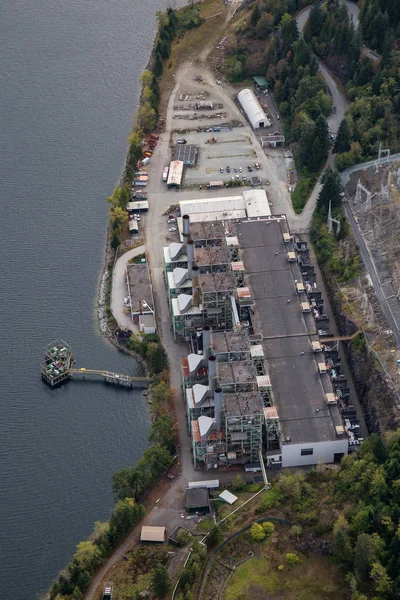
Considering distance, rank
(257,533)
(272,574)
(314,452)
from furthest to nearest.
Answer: (314,452)
(257,533)
(272,574)

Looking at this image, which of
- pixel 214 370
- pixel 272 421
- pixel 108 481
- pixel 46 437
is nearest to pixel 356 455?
pixel 272 421

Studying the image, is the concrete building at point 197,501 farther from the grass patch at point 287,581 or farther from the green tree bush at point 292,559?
the green tree bush at point 292,559

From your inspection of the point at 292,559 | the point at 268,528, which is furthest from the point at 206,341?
the point at 292,559

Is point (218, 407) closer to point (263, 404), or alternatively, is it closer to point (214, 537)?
point (263, 404)

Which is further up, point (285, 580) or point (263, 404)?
point (263, 404)

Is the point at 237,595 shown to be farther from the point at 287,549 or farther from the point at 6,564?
the point at 6,564

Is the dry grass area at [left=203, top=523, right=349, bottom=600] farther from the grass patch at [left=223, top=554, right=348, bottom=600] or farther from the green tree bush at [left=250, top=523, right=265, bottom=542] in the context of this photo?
the green tree bush at [left=250, top=523, right=265, bottom=542]

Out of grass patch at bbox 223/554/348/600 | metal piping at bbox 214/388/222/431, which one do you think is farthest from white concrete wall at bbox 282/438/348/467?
grass patch at bbox 223/554/348/600

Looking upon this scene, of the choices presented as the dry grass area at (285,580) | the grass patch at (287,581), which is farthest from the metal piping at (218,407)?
the grass patch at (287,581)
